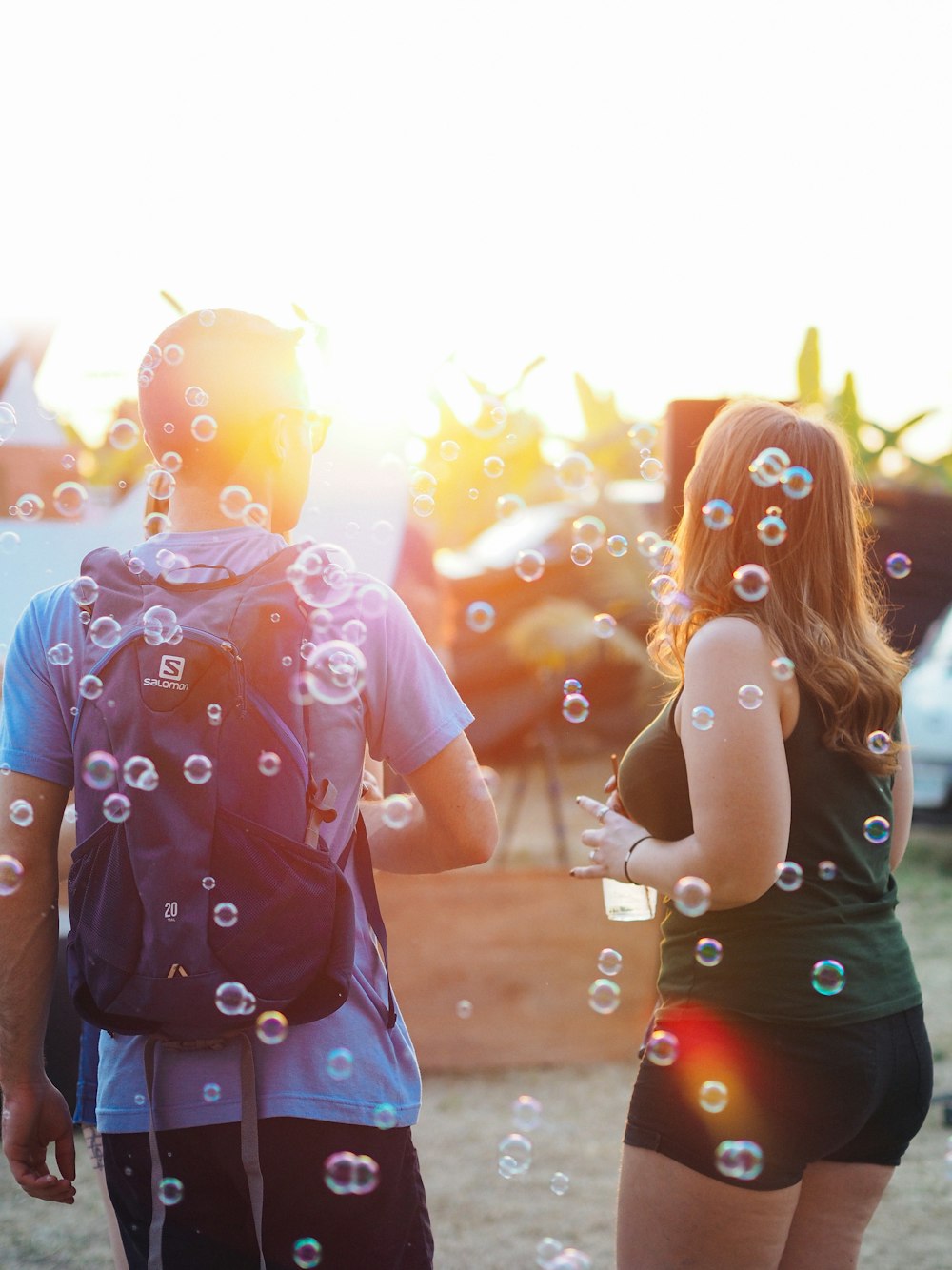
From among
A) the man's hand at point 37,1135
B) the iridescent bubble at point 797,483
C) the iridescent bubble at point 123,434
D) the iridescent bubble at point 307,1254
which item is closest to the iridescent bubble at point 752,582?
the iridescent bubble at point 797,483

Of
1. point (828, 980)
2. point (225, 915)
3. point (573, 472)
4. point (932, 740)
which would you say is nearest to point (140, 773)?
point (225, 915)

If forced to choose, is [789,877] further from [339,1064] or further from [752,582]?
[339,1064]

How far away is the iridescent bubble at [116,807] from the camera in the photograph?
1306 mm

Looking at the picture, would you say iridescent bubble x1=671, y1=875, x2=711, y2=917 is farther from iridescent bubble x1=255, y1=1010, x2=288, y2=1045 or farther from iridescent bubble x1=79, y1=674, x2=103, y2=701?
iridescent bubble x1=79, y1=674, x2=103, y2=701

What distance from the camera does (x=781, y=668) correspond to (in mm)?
1547

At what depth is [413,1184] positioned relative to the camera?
4.65ft

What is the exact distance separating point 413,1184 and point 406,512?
4356 millimetres

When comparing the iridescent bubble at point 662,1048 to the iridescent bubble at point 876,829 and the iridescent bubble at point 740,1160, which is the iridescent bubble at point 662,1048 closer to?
the iridescent bubble at point 740,1160

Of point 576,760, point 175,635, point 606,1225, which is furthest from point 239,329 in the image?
point 576,760

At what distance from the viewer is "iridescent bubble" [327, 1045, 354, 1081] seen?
1353 millimetres

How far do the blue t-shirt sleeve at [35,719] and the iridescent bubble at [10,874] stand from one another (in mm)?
105

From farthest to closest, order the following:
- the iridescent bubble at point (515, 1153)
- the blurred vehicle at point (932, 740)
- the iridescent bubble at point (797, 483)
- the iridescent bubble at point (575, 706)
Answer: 1. the blurred vehicle at point (932, 740)
2. the iridescent bubble at point (575, 706)
3. the iridescent bubble at point (515, 1153)
4. the iridescent bubble at point (797, 483)

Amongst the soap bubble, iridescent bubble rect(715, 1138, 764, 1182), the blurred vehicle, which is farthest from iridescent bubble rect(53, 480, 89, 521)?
the blurred vehicle

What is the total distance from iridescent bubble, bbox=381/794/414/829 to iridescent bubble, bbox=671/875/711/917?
1.18 ft
